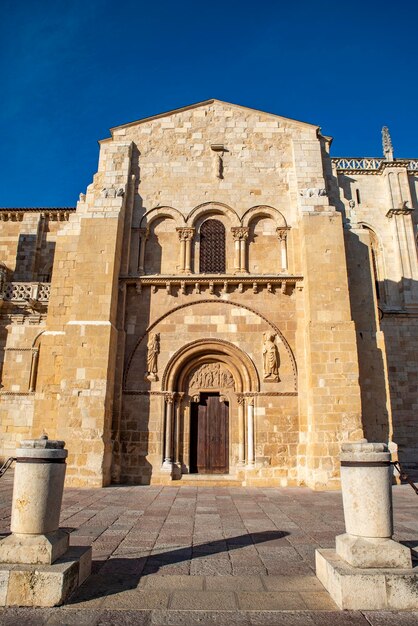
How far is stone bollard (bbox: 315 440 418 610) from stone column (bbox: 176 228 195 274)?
36.1ft

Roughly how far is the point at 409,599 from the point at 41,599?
10.8 feet

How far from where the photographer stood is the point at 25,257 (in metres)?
22.7

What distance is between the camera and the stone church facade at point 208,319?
12.7 metres

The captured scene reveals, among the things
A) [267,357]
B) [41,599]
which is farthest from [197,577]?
[267,357]

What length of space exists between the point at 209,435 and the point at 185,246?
21.4 ft

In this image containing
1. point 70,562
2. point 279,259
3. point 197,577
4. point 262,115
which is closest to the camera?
point 70,562

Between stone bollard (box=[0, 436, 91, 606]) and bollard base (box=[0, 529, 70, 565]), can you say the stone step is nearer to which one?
stone bollard (box=[0, 436, 91, 606])

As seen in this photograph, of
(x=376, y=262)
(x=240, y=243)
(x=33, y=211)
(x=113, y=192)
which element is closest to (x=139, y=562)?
(x=240, y=243)

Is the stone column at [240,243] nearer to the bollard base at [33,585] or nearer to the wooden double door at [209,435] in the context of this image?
the wooden double door at [209,435]

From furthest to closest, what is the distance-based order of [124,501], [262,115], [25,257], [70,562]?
1. [25,257]
2. [262,115]
3. [124,501]
4. [70,562]

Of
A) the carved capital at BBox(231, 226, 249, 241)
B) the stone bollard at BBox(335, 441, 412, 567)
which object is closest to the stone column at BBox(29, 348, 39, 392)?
the carved capital at BBox(231, 226, 249, 241)

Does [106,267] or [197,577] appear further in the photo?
[106,267]

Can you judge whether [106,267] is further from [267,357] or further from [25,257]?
[25,257]

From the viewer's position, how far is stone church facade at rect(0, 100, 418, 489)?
12727 millimetres
